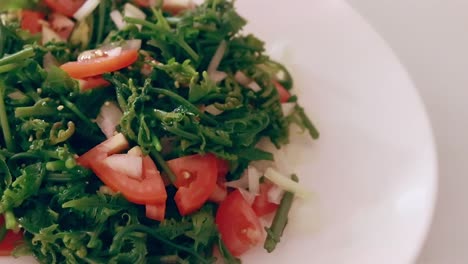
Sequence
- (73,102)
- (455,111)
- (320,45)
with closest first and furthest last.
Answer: (73,102) → (320,45) → (455,111)

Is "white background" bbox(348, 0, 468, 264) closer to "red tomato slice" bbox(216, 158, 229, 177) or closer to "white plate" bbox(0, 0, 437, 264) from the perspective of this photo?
"white plate" bbox(0, 0, 437, 264)

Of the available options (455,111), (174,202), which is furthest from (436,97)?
(174,202)

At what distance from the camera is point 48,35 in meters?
2.36

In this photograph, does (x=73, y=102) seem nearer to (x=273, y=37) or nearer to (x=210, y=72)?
(x=210, y=72)

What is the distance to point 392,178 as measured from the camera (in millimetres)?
2381

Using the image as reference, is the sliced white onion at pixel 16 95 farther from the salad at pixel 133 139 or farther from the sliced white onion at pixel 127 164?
the sliced white onion at pixel 127 164

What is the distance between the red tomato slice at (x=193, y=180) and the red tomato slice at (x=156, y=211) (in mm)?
70

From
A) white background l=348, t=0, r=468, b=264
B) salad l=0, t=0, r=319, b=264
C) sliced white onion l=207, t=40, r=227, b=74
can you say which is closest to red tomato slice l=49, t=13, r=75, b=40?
salad l=0, t=0, r=319, b=264

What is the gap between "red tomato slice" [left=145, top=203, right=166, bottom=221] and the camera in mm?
1985

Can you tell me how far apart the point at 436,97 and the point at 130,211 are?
5.98 feet

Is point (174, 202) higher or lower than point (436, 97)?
lower

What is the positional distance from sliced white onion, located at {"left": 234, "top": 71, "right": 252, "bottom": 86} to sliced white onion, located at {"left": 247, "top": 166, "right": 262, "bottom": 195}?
15.3 inches

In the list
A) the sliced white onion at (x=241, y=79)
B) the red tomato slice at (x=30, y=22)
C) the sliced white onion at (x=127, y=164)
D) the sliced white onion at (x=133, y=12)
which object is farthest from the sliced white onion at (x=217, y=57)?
the red tomato slice at (x=30, y=22)

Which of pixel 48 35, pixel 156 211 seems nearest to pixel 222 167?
pixel 156 211
